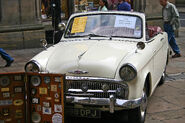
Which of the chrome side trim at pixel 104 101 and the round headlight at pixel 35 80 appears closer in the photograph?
the round headlight at pixel 35 80

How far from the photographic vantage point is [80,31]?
671 centimetres

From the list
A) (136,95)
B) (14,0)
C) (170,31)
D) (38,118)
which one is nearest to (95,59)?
(136,95)

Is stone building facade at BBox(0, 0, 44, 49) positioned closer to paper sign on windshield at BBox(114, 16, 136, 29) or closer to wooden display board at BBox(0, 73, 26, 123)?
paper sign on windshield at BBox(114, 16, 136, 29)

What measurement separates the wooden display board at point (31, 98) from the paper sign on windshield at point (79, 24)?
197 cm

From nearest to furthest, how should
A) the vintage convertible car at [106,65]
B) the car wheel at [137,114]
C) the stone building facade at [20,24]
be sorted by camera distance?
the vintage convertible car at [106,65] < the car wheel at [137,114] < the stone building facade at [20,24]

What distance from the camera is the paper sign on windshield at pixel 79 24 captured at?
22.1 ft

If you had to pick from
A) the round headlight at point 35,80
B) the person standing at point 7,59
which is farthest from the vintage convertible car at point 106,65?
the person standing at point 7,59

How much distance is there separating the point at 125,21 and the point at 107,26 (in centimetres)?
34

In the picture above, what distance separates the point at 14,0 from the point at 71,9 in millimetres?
2621

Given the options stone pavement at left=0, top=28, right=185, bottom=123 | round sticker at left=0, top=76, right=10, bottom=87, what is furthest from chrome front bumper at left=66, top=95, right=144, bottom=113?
round sticker at left=0, top=76, right=10, bottom=87

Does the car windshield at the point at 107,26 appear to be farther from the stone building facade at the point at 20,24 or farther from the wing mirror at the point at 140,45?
the stone building facade at the point at 20,24

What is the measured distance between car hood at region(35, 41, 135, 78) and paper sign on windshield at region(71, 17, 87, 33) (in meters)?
0.51

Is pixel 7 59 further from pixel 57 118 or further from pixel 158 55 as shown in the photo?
pixel 57 118

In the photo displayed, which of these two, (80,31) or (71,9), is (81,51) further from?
(71,9)
